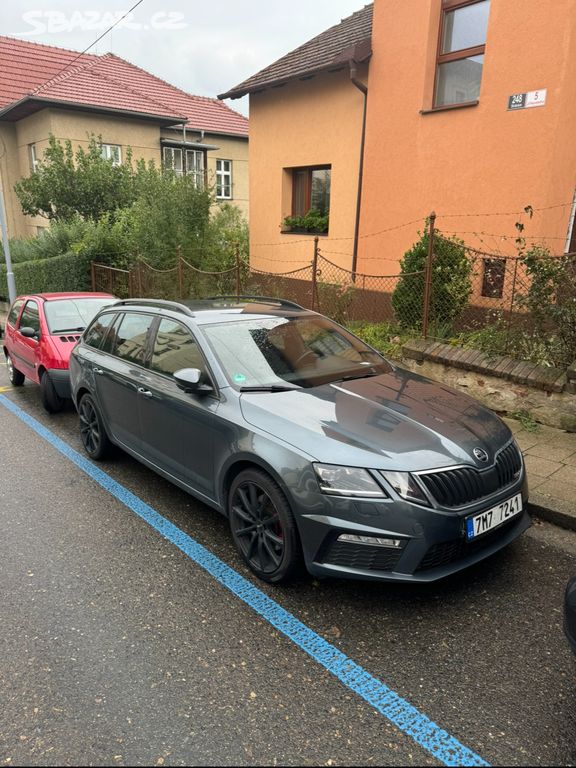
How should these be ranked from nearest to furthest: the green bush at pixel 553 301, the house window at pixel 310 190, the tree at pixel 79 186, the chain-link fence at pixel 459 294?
the green bush at pixel 553 301 → the chain-link fence at pixel 459 294 → the house window at pixel 310 190 → the tree at pixel 79 186

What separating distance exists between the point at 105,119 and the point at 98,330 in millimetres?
19343

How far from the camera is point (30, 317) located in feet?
25.5

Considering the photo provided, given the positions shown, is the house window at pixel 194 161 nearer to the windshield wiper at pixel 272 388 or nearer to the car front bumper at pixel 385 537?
the windshield wiper at pixel 272 388

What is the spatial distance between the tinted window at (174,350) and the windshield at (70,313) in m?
3.47

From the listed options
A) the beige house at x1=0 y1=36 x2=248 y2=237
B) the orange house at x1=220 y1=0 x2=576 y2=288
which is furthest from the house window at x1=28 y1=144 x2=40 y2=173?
the orange house at x1=220 y1=0 x2=576 y2=288

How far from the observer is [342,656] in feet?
8.80

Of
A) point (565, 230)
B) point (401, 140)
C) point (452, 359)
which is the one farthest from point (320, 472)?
point (401, 140)

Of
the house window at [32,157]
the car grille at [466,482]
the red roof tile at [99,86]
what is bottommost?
the car grille at [466,482]

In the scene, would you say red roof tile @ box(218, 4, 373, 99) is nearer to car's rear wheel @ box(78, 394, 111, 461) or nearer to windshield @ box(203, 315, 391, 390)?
windshield @ box(203, 315, 391, 390)

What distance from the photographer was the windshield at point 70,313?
7.29m

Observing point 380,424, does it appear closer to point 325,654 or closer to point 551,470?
point 325,654

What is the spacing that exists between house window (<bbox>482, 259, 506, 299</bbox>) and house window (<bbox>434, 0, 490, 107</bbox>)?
273cm

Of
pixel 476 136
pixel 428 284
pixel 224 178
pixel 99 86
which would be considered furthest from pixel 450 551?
pixel 224 178

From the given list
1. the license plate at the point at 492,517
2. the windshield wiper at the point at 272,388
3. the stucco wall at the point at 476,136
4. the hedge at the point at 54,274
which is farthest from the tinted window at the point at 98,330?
the hedge at the point at 54,274
